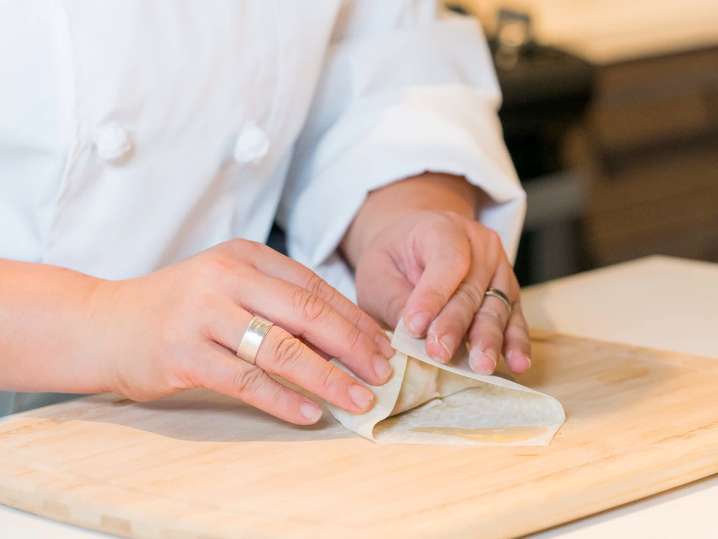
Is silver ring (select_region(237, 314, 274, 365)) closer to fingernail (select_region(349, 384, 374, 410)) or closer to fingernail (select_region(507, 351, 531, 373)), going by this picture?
fingernail (select_region(349, 384, 374, 410))

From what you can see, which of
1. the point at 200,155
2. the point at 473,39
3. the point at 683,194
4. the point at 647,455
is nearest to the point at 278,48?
the point at 200,155

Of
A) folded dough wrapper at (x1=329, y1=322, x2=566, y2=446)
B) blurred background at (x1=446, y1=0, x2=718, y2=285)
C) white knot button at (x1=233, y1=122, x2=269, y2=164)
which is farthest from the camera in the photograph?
blurred background at (x1=446, y1=0, x2=718, y2=285)

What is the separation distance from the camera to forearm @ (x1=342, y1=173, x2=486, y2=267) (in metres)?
1.01

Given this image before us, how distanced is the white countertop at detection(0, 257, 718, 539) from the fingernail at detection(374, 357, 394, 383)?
0.17 meters

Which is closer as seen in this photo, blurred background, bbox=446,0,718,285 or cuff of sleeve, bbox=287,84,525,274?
cuff of sleeve, bbox=287,84,525,274

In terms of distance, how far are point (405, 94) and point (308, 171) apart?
0.12 metres

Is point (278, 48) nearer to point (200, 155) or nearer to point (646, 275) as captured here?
point (200, 155)

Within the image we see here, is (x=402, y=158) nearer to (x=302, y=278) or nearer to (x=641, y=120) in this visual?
(x=302, y=278)

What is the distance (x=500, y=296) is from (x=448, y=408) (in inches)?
4.6

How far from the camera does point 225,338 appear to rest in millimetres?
775

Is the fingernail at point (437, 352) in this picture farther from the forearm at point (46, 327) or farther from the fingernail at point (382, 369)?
the forearm at point (46, 327)

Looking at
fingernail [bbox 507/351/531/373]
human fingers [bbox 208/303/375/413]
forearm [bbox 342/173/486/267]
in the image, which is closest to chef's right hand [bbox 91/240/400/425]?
human fingers [bbox 208/303/375/413]

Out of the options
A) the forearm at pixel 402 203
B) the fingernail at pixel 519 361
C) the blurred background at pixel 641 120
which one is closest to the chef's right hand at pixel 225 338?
the fingernail at pixel 519 361

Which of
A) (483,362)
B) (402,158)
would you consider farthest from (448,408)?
(402,158)
